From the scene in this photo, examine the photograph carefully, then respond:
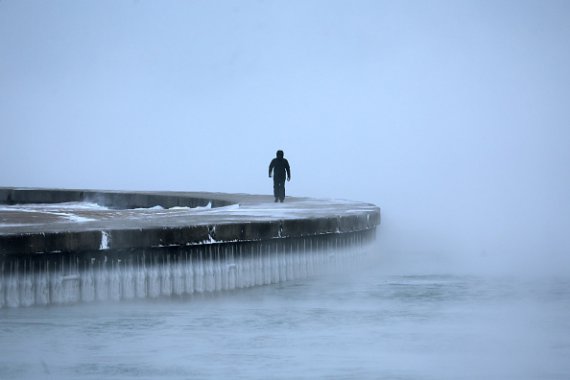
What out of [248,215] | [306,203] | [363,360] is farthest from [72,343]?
[306,203]

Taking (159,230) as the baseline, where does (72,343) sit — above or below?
below

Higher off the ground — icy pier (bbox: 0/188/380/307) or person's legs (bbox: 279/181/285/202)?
person's legs (bbox: 279/181/285/202)

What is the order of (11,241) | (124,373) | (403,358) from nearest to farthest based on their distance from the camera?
1. (124,373)
2. (403,358)
3. (11,241)

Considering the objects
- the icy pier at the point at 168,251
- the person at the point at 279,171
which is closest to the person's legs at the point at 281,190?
the person at the point at 279,171

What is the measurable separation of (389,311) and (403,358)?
113 inches

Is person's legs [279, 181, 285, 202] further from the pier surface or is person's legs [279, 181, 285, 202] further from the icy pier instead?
the icy pier

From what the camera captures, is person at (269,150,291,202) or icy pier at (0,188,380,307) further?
person at (269,150,291,202)

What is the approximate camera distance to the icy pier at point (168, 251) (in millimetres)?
12758

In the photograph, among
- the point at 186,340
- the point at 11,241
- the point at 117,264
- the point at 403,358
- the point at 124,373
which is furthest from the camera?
the point at 117,264

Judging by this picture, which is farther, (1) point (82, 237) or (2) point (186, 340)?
(1) point (82, 237)

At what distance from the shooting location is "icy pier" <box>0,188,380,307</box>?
12.8 meters

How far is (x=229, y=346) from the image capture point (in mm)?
11242

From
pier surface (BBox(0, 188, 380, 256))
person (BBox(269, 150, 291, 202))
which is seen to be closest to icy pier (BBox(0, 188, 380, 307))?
pier surface (BBox(0, 188, 380, 256))

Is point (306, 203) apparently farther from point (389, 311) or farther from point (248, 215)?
point (389, 311)
